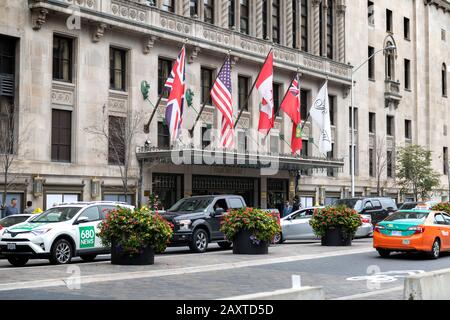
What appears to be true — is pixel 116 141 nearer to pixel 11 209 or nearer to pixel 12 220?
pixel 11 209

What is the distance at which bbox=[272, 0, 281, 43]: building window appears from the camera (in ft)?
150

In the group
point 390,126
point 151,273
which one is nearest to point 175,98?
point 151,273

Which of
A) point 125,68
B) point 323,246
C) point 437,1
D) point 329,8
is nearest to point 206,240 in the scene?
point 323,246

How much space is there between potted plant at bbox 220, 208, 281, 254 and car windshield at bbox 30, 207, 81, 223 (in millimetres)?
4556

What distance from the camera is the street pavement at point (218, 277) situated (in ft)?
41.0

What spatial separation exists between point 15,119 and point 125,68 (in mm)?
7271

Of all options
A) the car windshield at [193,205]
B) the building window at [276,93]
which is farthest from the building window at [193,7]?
the car windshield at [193,205]

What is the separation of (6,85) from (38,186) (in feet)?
14.9

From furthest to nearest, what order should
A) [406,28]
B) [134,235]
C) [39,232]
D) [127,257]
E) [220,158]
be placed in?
[406,28], [220,158], [39,232], [127,257], [134,235]

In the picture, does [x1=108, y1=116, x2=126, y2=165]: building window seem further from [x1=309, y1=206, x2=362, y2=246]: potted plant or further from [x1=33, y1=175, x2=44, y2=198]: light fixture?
[x1=309, y1=206, x2=362, y2=246]: potted plant

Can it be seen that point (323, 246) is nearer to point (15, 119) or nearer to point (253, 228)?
point (253, 228)

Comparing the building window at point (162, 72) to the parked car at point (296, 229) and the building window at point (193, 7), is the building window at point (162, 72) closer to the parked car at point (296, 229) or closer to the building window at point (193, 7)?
the building window at point (193, 7)

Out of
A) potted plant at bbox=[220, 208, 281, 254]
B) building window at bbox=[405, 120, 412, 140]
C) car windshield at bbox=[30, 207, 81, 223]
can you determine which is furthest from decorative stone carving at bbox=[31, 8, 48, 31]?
building window at bbox=[405, 120, 412, 140]

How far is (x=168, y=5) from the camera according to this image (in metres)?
38.0
